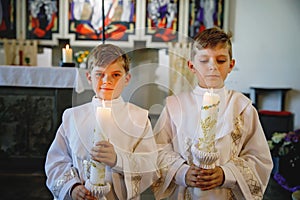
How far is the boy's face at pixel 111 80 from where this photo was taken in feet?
2.13

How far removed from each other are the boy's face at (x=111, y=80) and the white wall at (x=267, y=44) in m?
2.43

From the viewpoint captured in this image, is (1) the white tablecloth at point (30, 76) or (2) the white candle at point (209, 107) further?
(1) the white tablecloth at point (30, 76)

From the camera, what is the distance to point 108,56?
0.66 m

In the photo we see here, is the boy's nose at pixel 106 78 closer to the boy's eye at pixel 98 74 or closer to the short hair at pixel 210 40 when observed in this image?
the boy's eye at pixel 98 74

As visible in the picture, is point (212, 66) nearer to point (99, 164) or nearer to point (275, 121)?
point (99, 164)

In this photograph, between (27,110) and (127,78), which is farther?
(27,110)

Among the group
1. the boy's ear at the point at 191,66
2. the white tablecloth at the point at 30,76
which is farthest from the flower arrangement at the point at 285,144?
the boy's ear at the point at 191,66

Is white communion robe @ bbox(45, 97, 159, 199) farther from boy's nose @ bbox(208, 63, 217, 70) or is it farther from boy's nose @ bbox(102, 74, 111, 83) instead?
boy's nose @ bbox(208, 63, 217, 70)

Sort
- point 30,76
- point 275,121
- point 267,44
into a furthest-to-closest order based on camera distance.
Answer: point 267,44, point 275,121, point 30,76

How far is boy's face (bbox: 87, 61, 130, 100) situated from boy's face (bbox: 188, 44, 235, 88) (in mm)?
129

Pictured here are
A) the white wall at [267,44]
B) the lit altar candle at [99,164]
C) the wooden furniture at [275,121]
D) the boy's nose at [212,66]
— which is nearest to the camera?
the lit altar candle at [99,164]

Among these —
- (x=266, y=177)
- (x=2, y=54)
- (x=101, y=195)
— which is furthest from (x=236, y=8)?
(x=101, y=195)

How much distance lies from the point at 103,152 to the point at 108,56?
0.17 m

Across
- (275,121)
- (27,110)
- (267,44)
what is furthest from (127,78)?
(267,44)
